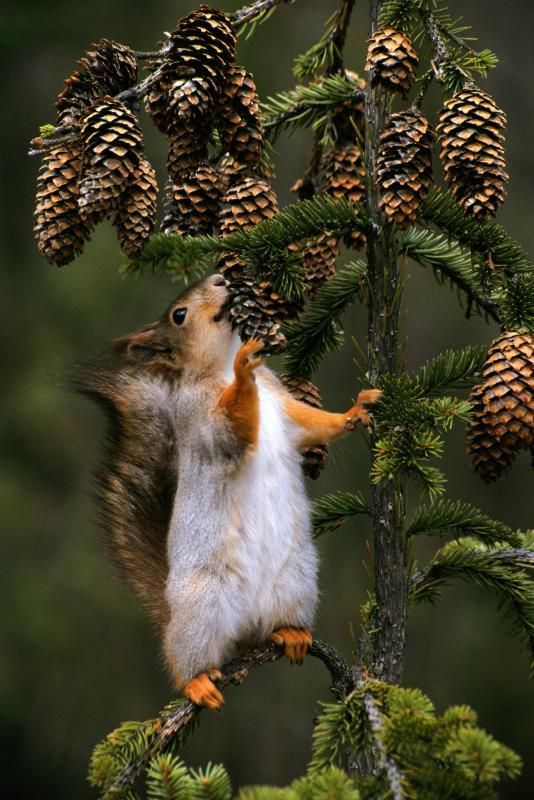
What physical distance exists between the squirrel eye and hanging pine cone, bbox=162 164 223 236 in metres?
0.32

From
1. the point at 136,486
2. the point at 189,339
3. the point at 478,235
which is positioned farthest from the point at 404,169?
the point at 136,486

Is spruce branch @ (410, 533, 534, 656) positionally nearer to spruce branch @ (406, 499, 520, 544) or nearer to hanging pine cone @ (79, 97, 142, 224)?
spruce branch @ (406, 499, 520, 544)

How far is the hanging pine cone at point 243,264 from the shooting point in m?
1.36

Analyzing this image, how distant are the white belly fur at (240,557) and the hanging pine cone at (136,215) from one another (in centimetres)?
43

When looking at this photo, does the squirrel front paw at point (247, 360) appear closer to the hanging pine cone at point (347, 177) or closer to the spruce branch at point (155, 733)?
the hanging pine cone at point (347, 177)

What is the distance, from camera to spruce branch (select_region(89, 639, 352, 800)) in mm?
1157

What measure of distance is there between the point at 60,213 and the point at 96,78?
206mm

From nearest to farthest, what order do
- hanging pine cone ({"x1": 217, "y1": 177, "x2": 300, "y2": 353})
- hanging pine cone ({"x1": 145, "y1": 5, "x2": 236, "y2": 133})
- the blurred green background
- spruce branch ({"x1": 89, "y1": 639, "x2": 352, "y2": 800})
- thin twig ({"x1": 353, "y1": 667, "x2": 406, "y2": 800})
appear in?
thin twig ({"x1": 353, "y1": 667, "x2": 406, "y2": 800})
spruce branch ({"x1": 89, "y1": 639, "x2": 352, "y2": 800})
hanging pine cone ({"x1": 145, "y1": 5, "x2": 236, "y2": 133})
hanging pine cone ({"x1": 217, "y1": 177, "x2": 300, "y2": 353})
the blurred green background

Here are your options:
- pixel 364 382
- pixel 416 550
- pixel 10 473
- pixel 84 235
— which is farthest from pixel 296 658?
pixel 10 473

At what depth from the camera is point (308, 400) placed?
163 cm

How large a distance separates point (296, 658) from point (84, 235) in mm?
656

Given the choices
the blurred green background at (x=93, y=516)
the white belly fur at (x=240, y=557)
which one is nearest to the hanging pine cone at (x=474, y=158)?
the white belly fur at (x=240, y=557)

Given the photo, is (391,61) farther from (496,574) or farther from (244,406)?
(496,574)

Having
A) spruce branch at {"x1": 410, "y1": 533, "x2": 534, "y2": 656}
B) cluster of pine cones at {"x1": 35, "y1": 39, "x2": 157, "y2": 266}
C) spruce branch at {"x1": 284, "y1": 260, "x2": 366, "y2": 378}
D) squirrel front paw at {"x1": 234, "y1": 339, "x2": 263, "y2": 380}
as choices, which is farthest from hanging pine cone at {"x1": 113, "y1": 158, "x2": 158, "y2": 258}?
spruce branch at {"x1": 410, "y1": 533, "x2": 534, "y2": 656}
